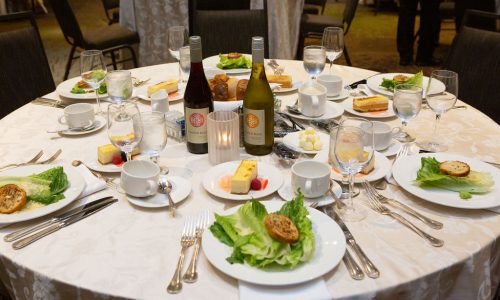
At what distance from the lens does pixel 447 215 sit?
1082 millimetres

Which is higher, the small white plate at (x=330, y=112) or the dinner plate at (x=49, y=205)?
the small white plate at (x=330, y=112)

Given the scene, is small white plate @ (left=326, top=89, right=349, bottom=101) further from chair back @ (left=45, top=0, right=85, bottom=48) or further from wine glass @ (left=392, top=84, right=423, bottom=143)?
→ chair back @ (left=45, top=0, right=85, bottom=48)

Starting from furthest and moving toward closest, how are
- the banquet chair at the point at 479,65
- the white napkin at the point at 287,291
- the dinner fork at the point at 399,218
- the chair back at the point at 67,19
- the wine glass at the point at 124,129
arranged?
the chair back at the point at 67,19
the banquet chair at the point at 479,65
the wine glass at the point at 124,129
the dinner fork at the point at 399,218
the white napkin at the point at 287,291

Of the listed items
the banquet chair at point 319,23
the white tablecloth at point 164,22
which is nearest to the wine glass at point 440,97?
the white tablecloth at point 164,22

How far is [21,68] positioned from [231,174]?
1.35 m

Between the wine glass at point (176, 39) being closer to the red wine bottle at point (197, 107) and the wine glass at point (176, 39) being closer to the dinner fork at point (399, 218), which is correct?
the red wine bottle at point (197, 107)

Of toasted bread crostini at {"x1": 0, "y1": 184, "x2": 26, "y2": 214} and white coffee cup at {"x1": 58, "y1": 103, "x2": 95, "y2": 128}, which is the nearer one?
toasted bread crostini at {"x1": 0, "y1": 184, "x2": 26, "y2": 214}

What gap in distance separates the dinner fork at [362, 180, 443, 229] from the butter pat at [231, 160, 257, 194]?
0.28 meters

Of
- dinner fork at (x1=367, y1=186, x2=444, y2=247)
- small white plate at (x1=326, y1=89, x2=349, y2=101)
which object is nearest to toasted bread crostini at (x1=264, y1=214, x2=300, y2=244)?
dinner fork at (x1=367, y1=186, x2=444, y2=247)

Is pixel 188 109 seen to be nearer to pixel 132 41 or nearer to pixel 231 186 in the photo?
pixel 231 186

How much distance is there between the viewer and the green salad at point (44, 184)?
1.12 meters

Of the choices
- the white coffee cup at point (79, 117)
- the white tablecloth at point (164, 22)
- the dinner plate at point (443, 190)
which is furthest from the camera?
the white tablecloth at point (164, 22)

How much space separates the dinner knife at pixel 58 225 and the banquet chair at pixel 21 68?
1.17 metres

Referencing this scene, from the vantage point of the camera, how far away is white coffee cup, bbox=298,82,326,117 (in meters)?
1.57
